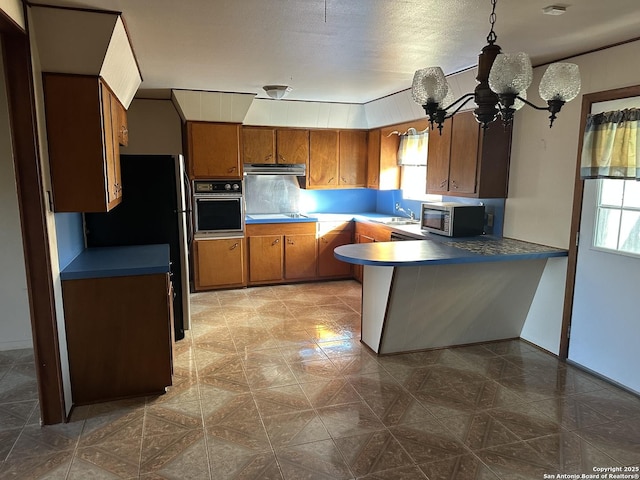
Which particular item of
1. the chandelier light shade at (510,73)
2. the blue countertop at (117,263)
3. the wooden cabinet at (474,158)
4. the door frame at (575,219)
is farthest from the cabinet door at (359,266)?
the chandelier light shade at (510,73)

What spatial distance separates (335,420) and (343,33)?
2.36 m

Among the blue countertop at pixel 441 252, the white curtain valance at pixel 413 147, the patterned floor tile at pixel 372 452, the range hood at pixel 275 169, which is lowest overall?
the patterned floor tile at pixel 372 452

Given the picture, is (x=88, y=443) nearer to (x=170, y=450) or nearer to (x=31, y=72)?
(x=170, y=450)

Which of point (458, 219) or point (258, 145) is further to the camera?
point (258, 145)

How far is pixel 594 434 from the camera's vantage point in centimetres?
247

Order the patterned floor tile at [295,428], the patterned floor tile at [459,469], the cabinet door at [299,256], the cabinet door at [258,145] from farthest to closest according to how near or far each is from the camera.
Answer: the cabinet door at [299,256] → the cabinet door at [258,145] → the patterned floor tile at [295,428] → the patterned floor tile at [459,469]

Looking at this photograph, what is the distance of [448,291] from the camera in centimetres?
347

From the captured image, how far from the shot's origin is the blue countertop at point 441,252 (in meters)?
3.00

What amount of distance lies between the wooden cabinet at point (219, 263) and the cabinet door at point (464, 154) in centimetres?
262

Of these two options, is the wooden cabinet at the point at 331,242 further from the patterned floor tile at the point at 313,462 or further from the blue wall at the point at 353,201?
the patterned floor tile at the point at 313,462

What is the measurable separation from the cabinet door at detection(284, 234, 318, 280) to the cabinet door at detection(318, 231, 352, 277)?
0.09 m

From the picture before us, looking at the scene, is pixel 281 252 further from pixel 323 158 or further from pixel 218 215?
pixel 323 158

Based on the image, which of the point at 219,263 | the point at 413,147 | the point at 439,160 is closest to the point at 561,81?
the point at 439,160

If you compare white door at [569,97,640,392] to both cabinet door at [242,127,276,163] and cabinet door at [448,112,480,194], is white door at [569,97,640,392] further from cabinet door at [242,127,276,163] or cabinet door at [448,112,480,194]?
cabinet door at [242,127,276,163]
